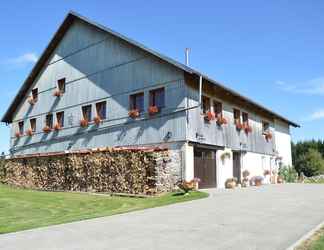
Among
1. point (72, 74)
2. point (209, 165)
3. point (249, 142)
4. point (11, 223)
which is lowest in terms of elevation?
A: point (11, 223)

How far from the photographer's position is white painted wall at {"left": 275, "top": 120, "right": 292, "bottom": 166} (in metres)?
32.5

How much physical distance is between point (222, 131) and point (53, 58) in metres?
14.6

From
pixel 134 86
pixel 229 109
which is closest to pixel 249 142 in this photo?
pixel 229 109

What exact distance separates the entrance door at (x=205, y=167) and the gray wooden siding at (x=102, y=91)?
1918 mm

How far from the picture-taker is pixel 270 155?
30297 millimetres

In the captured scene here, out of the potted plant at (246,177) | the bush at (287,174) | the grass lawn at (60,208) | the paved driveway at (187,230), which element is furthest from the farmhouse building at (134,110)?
the paved driveway at (187,230)

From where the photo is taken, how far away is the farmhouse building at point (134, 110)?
20.5 m

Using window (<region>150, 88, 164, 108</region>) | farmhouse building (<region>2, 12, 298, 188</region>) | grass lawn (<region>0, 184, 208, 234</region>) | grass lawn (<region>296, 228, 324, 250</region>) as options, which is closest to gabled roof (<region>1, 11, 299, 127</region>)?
farmhouse building (<region>2, 12, 298, 188</region>)

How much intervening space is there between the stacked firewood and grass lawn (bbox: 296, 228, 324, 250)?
396 inches

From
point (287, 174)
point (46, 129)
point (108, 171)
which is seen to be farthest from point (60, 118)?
point (287, 174)

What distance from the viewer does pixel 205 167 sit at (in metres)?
21.5

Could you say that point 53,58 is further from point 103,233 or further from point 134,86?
point 103,233

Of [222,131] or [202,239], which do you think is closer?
[202,239]

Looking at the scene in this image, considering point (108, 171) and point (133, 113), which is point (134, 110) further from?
point (108, 171)
